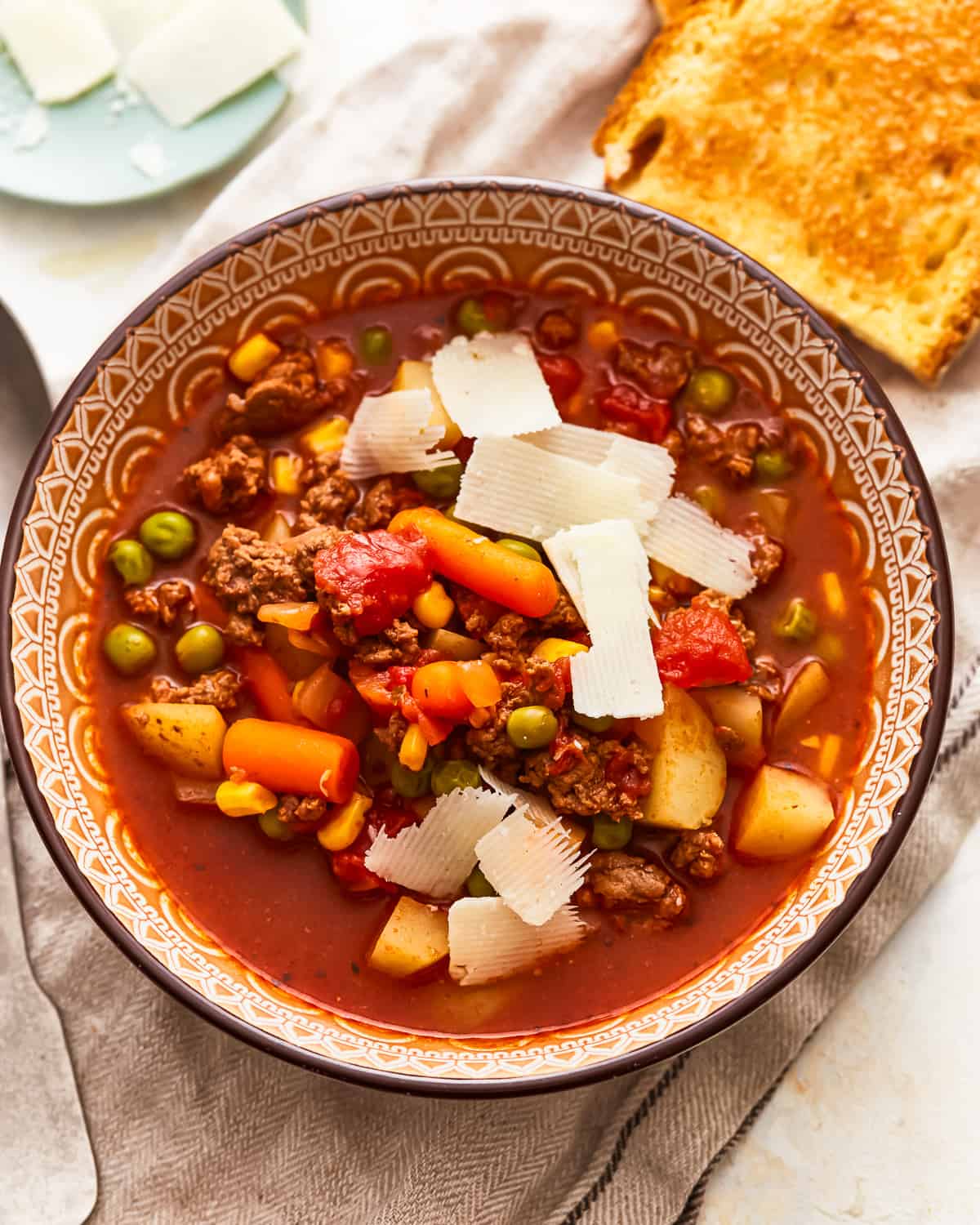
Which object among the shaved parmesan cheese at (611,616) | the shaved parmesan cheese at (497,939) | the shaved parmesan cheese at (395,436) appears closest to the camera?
the shaved parmesan cheese at (611,616)

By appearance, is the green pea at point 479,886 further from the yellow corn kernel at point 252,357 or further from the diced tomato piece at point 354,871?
the yellow corn kernel at point 252,357

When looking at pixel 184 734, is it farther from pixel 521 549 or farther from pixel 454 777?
pixel 521 549

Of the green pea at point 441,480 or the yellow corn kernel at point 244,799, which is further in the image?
the green pea at point 441,480

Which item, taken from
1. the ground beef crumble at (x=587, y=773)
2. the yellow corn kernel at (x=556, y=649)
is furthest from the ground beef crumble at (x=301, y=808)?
the yellow corn kernel at (x=556, y=649)

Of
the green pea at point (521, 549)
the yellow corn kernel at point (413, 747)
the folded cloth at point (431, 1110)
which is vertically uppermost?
the green pea at point (521, 549)

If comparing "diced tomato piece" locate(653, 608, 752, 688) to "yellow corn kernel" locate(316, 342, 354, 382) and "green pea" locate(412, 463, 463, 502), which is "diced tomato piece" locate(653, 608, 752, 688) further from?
"yellow corn kernel" locate(316, 342, 354, 382)

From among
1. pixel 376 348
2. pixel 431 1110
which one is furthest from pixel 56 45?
pixel 431 1110

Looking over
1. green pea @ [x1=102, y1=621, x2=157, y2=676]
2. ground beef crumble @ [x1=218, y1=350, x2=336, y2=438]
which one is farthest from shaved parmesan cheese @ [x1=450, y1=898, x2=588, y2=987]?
ground beef crumble @ [x1=218, y1=350, x2=336, y2=438]
